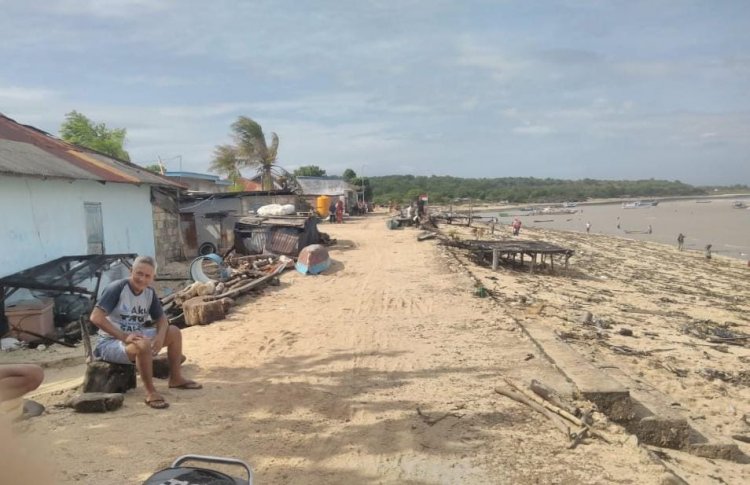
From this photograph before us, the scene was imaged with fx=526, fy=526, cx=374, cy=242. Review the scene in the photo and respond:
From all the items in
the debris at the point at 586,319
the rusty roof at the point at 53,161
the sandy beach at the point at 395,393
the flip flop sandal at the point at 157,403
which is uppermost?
the rusty roof at the point at 53,161

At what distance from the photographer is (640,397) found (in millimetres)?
5547

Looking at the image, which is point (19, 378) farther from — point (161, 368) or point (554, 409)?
point (554, 409)

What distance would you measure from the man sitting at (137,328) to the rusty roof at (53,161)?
513 cm

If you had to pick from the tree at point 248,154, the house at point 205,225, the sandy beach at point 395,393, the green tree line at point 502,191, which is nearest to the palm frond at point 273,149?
the tree at point 248,154

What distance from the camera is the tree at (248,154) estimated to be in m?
37.5

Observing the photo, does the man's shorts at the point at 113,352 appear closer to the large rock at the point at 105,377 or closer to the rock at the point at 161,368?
the large rock at the point at 105,377

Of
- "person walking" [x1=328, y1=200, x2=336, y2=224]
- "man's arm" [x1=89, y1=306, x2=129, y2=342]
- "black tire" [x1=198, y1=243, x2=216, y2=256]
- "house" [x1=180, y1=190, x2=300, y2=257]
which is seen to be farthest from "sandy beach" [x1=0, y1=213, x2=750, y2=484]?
"person walking" [x1=328, y1=200, x2=336, y2=224]

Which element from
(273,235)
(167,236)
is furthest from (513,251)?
(167,236)

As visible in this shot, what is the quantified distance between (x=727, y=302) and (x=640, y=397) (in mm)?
11869

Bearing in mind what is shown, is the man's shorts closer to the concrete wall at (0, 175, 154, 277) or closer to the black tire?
the concrete wall at (0, 175, 154, 277)

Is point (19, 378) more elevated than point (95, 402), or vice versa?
point (19, 378)

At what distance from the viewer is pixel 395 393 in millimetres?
5562

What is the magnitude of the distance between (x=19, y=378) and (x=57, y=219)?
8825mm

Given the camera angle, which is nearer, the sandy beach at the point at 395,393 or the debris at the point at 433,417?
the sandy beach at the point at 395,393
